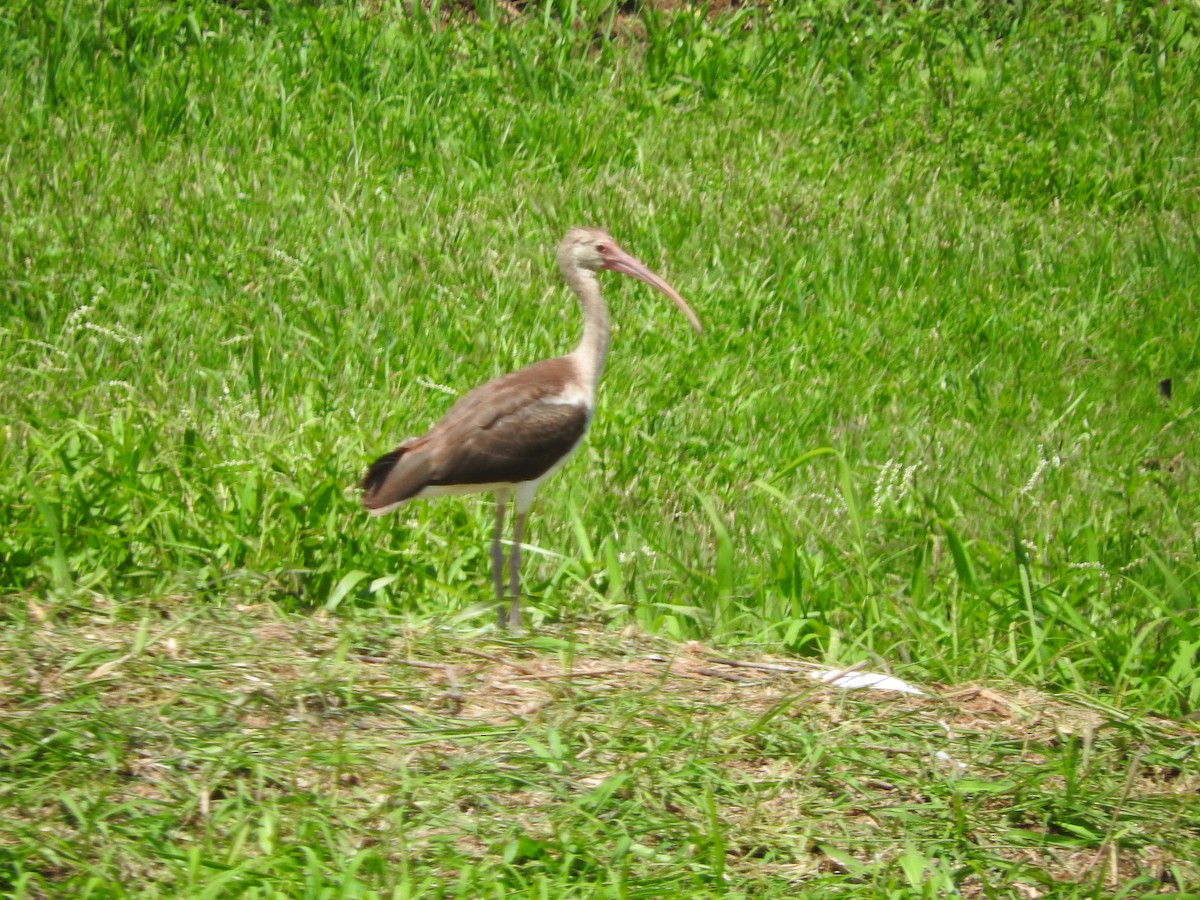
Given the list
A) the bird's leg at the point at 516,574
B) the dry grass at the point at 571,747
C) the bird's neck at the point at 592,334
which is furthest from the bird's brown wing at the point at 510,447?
the dry grass at the point at 571,747

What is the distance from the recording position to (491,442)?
5555 mm

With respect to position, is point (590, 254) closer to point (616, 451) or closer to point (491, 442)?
point (616, 451)

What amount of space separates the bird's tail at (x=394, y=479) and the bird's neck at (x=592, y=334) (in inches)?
35.1

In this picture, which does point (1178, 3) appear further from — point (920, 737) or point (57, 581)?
point (57, 581)

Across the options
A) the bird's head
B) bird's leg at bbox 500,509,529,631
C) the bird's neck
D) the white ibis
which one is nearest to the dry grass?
bird's leg at bbox 500,509,529,631

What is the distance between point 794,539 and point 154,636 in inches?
97.3

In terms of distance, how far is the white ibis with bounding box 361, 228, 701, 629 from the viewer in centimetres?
546

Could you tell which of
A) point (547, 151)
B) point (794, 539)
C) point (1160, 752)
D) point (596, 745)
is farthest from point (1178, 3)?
point (596, 745)

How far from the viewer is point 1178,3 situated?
10.9 m

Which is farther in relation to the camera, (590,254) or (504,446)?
(590,254)

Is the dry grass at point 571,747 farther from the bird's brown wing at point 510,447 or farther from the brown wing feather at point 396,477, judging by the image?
the bird's brown wing at point 510,447

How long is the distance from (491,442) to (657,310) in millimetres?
2730

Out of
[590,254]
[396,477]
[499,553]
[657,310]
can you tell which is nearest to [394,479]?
[396,477]

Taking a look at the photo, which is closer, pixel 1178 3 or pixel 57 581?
pixel 57 581
